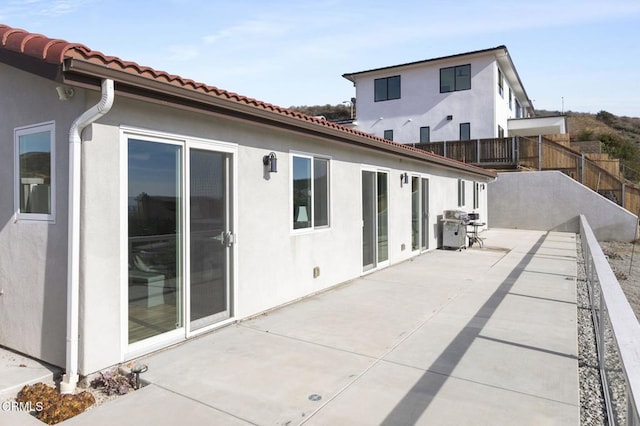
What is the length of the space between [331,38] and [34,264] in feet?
41.0

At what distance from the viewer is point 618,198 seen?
19.2 metres

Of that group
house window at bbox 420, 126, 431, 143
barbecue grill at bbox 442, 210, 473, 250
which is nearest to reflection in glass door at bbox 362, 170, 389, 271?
barbecue grill at bbox 442, 210, 473, 250

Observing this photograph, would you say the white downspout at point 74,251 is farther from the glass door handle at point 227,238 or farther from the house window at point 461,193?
the house window at point 461,193

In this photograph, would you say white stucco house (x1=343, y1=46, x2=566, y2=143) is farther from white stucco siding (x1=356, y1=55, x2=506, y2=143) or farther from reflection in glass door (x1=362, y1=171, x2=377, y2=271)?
reflection in glass door (x1=362, y1=171, x2=377, y2=271)

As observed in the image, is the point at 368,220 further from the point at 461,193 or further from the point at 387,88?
the point at 387,88

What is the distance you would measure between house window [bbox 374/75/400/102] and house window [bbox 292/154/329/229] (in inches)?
808

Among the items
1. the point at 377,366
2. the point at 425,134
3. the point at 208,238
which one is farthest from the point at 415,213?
the point at 425,134

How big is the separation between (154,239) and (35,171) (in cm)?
130

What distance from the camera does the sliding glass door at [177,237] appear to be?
4.17 meters

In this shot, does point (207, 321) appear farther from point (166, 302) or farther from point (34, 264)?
point (34, 264)

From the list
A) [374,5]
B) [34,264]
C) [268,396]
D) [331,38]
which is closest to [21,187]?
[34,264]

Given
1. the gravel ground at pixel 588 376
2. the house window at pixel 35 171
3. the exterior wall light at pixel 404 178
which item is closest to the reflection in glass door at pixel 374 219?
the exterior wall light at pixel 404 178

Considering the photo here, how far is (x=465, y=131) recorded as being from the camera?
24125mm

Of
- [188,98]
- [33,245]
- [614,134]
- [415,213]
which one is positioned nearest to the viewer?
[33,245]
